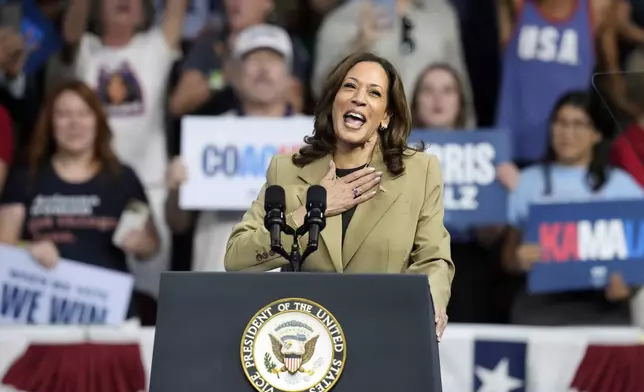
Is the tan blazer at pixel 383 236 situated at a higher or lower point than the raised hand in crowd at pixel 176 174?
lower

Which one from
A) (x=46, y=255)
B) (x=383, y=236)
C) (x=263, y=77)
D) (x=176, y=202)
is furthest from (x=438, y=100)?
(x=383, y=236)

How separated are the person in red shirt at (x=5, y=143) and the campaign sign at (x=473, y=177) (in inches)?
82.7

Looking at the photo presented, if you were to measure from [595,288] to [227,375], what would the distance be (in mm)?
3630

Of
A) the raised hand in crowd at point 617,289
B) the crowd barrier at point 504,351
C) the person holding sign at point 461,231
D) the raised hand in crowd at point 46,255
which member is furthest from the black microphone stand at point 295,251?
the raised hand in crowd at point 46,255

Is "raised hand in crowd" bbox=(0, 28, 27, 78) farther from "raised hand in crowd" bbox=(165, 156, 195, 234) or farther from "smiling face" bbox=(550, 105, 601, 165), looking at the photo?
"smiling face" bbox=(550, 105, 601, 165)

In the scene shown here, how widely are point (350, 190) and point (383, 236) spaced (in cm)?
13

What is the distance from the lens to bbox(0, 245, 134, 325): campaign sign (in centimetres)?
554

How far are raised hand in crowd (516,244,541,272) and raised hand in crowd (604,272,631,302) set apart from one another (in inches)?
14.5

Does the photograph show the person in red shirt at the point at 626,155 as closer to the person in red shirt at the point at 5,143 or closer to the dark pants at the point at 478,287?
the dark pants at the point at 478,287

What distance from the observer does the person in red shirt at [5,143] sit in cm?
574

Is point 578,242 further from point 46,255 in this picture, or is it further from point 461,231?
point 46,255

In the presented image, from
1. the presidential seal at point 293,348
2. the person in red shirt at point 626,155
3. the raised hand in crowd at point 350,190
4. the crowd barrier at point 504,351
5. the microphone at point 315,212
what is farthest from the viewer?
the crowd barrier at point 504,351

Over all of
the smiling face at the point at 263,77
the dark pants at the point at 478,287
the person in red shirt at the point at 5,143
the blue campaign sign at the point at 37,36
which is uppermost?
the blue campaign sign at the point at 37,36

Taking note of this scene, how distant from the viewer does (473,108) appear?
5598 millimetres
